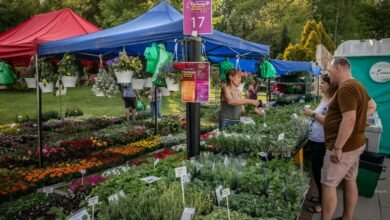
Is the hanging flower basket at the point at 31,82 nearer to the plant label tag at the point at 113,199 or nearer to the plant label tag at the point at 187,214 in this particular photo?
the plant label tag at the point at 113,199

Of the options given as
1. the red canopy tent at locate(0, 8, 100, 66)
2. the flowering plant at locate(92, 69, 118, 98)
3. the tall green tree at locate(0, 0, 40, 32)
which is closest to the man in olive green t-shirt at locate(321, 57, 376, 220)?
the flowering plant at locate(92, 69, 118, 98)

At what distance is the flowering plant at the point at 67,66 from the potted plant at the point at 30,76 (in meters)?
0.60

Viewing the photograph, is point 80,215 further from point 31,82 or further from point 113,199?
point 31,82

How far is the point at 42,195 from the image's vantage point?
392 centimetres

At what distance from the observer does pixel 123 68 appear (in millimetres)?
4371

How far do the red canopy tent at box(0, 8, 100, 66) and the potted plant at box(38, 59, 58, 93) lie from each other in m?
0.25

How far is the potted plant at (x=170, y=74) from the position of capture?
11.6ft

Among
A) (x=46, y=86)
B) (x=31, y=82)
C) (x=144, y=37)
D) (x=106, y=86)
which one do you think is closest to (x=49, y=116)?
(x=31, y=82)

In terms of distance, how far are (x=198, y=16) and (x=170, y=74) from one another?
2.24 feet

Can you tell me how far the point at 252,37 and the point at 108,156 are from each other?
28122 mm

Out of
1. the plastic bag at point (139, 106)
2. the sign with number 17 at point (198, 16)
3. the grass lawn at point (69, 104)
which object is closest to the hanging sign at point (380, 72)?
the sign with number 17 at point (198, 16)

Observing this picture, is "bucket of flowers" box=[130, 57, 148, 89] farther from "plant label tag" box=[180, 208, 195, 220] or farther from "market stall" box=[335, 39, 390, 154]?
"market stall" box=[335, 39, 390, 154]

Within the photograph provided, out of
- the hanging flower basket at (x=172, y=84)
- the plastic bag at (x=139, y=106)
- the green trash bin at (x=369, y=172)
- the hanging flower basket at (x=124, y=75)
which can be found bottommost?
the green trash bin at (x=369, y=172)

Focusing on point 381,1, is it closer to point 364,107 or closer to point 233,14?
point 233,14
